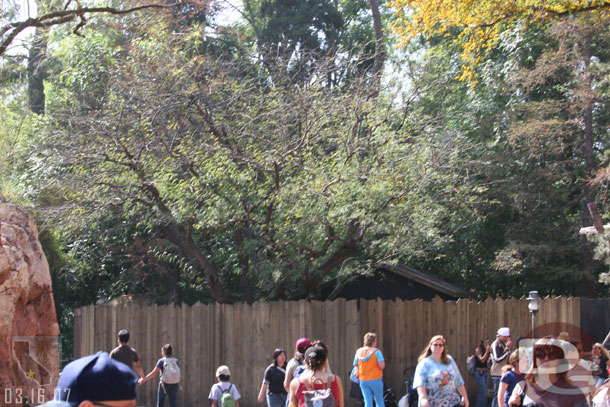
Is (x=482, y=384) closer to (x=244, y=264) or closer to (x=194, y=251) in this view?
(x=244, y=264)

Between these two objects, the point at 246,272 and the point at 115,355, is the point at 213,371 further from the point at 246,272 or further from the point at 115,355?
the point at 115,355

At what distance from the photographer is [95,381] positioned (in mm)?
2982

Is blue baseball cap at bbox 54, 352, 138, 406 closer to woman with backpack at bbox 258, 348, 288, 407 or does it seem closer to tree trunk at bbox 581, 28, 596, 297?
woman with backpack at bbox 258, 348, 288, 407

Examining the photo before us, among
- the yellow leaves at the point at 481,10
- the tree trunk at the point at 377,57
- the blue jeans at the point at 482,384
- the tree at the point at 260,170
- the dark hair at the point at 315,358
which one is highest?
the tree trunk at the point at 377,57

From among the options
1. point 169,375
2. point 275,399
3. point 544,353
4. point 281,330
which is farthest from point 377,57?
point 544,353

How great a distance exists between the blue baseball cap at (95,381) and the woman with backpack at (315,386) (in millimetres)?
4851

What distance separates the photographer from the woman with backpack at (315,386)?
7.68 metres

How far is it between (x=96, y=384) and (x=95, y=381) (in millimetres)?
12

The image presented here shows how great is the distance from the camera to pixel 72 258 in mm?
23797

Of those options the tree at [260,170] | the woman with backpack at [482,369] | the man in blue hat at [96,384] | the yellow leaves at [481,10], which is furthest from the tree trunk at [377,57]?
the man in blue hat at [96,384]

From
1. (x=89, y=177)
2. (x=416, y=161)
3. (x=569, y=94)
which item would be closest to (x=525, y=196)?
(x=569, y=94)

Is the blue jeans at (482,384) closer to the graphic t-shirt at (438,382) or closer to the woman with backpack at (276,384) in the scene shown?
the woman with backpack at (276,384)

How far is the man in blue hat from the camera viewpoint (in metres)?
2.98

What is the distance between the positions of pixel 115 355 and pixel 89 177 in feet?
20.7
